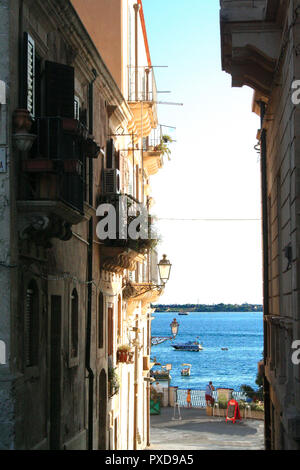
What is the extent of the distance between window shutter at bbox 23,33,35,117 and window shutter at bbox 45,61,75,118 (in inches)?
31.7

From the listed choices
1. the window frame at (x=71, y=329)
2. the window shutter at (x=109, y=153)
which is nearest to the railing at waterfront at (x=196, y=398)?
the window shutter at (x=109, y=153)

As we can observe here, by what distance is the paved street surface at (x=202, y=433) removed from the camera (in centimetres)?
2952

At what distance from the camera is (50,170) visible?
10.8 metres

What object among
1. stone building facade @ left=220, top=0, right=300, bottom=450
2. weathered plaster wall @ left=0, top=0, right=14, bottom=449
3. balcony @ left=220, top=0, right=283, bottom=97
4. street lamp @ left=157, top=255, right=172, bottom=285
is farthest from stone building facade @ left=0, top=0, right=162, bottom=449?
street lamp @ left=157, top=255, right=172, bottom=285

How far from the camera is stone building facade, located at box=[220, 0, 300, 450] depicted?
1086 centimetres

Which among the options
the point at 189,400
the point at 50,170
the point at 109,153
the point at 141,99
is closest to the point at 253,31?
the point at 50,170

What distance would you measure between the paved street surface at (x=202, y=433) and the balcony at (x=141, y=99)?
11832mm

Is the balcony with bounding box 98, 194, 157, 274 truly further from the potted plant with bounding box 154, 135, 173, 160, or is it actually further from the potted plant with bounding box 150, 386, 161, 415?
the potted plant with bounding box 150, 386, 161, 415

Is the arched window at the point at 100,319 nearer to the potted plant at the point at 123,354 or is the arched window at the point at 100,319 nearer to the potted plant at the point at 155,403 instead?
the potted plant at the point at 123,354

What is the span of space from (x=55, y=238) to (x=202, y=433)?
22.4m

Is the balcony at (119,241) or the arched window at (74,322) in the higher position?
the balcony at (119,241)

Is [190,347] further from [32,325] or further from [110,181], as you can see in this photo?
[32,325]

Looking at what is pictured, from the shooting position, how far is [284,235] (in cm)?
1327

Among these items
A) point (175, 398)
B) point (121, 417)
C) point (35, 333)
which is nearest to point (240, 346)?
point (175, 398)
